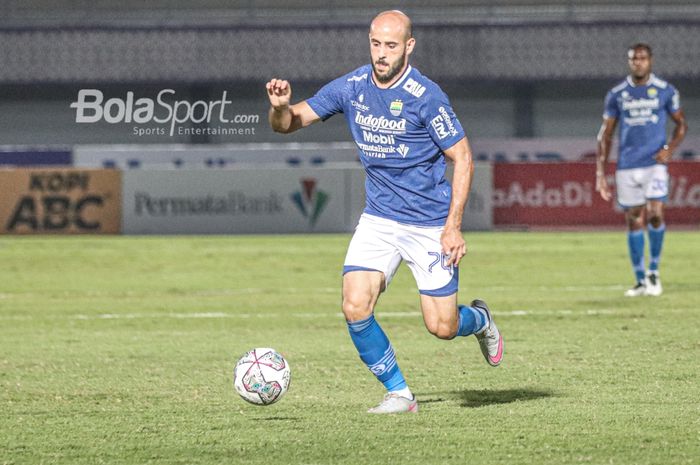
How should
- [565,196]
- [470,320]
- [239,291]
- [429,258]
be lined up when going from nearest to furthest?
[429,258] < [470,320] < [239,291] < [565,196]

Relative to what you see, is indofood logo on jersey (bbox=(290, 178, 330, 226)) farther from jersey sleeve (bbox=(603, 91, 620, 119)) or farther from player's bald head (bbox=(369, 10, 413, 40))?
player's bald head (bbox=(369, 10, 413, 40))

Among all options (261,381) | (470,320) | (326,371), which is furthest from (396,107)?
(326,371)

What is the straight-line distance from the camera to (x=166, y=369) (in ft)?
27.1

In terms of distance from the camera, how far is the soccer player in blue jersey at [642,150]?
42.6 feet

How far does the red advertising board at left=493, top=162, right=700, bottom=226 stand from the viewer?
2280cm

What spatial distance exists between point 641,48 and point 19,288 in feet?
23.2

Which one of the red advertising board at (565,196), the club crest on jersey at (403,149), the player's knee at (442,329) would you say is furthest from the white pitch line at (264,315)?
the red advertising board at (565,196)

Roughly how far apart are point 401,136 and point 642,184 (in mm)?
7113

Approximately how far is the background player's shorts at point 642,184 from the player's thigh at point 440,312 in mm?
6811

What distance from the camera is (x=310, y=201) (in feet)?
74.5

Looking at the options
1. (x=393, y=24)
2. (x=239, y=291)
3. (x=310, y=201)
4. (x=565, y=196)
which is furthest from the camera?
(x=565, y=196)

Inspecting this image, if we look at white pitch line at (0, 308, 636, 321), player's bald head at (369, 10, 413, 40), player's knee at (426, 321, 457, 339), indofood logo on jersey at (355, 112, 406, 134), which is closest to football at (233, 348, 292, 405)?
player's knee at (426, 321, 457, 339)

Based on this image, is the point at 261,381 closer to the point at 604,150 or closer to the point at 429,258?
the point at 429,258

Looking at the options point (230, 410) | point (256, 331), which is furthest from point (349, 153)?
point (230, 410)
